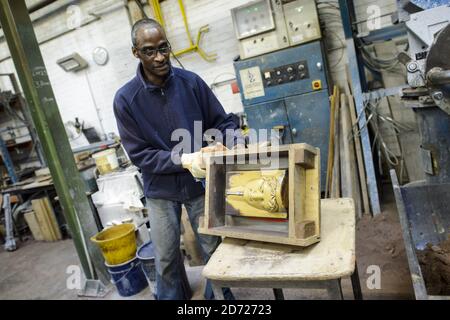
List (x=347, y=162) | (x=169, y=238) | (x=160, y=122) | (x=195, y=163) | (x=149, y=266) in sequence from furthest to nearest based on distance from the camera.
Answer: (x=347, y=162)
(x=149, y=266)
(x=169, y=238)
(x=160, y=122)
(x=195, y=163)

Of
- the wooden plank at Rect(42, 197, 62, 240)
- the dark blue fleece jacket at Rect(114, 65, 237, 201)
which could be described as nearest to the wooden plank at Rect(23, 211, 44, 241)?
the wooden plank at Rect(42, 197, 62, 240)

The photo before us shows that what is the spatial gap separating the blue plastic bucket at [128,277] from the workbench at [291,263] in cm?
132

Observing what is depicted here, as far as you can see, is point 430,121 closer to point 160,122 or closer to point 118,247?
point 160,122

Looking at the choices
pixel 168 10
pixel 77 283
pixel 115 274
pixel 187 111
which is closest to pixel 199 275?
pixel 115 274

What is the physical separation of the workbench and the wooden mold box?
45 mm

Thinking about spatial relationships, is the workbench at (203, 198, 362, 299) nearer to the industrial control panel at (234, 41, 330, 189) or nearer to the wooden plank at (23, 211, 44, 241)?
the industrial control panel at (234, 41, 330, 189)

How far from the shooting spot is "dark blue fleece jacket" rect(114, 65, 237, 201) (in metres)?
1.61

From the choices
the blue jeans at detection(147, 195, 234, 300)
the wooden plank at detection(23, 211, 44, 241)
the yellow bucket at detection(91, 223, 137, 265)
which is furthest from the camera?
the wooden plank at detection(23, 211, 44, 241)

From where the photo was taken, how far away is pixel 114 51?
3.89 m

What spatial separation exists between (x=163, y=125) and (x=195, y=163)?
0.38 metres

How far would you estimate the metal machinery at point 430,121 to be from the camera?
1441 millimetres

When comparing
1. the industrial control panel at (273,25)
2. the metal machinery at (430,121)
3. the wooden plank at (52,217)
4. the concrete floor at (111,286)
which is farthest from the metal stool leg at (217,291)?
the wooden plank at (52,217)

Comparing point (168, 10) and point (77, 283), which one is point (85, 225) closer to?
point (77, 283)

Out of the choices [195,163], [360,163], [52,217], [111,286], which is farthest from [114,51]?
[195,163]
